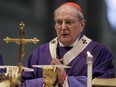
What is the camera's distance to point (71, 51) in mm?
2973

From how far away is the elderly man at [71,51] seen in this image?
2.80 m

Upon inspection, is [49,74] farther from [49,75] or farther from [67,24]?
[67,24]

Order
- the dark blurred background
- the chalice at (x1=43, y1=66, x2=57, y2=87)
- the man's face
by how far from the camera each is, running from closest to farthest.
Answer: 1. the chalice at (x1=43, y1=66, x2=57, y2=87)
2. the man's face
3. the dark blurred background

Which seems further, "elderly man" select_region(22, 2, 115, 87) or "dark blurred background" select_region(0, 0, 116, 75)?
"dark blurred background" select_region(0, 0, 116, 75)

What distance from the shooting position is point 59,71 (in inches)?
93.7

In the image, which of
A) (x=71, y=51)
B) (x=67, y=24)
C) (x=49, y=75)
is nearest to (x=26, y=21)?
(x=71, y=51)

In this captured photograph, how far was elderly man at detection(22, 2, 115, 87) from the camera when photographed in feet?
9.19

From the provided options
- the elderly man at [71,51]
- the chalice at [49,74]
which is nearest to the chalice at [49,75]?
the chalice at [49,74]

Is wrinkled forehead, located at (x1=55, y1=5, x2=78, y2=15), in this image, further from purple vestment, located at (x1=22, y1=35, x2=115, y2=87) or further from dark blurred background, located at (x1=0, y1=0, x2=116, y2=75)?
dark blurred background, located at (x1=0, y1=0, x2=116, y2=75)

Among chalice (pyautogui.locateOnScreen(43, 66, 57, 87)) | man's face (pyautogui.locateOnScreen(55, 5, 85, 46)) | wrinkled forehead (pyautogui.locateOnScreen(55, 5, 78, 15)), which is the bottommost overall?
chalice (pyautogui.locateOnScreen(43, 66, 57, 87))

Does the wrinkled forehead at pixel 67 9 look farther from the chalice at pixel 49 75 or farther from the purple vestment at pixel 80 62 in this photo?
the chalice at pixel 49 75

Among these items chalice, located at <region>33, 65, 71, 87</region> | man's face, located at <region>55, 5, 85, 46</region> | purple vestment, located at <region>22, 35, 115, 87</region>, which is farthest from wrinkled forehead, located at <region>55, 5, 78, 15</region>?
chalice, located at <region>33, 65, 71, 87</region>

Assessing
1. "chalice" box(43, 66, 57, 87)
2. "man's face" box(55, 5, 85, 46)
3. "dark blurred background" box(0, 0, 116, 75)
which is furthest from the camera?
"dark blurred background" box(0, 0, 116, 75)

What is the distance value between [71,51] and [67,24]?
264mm
